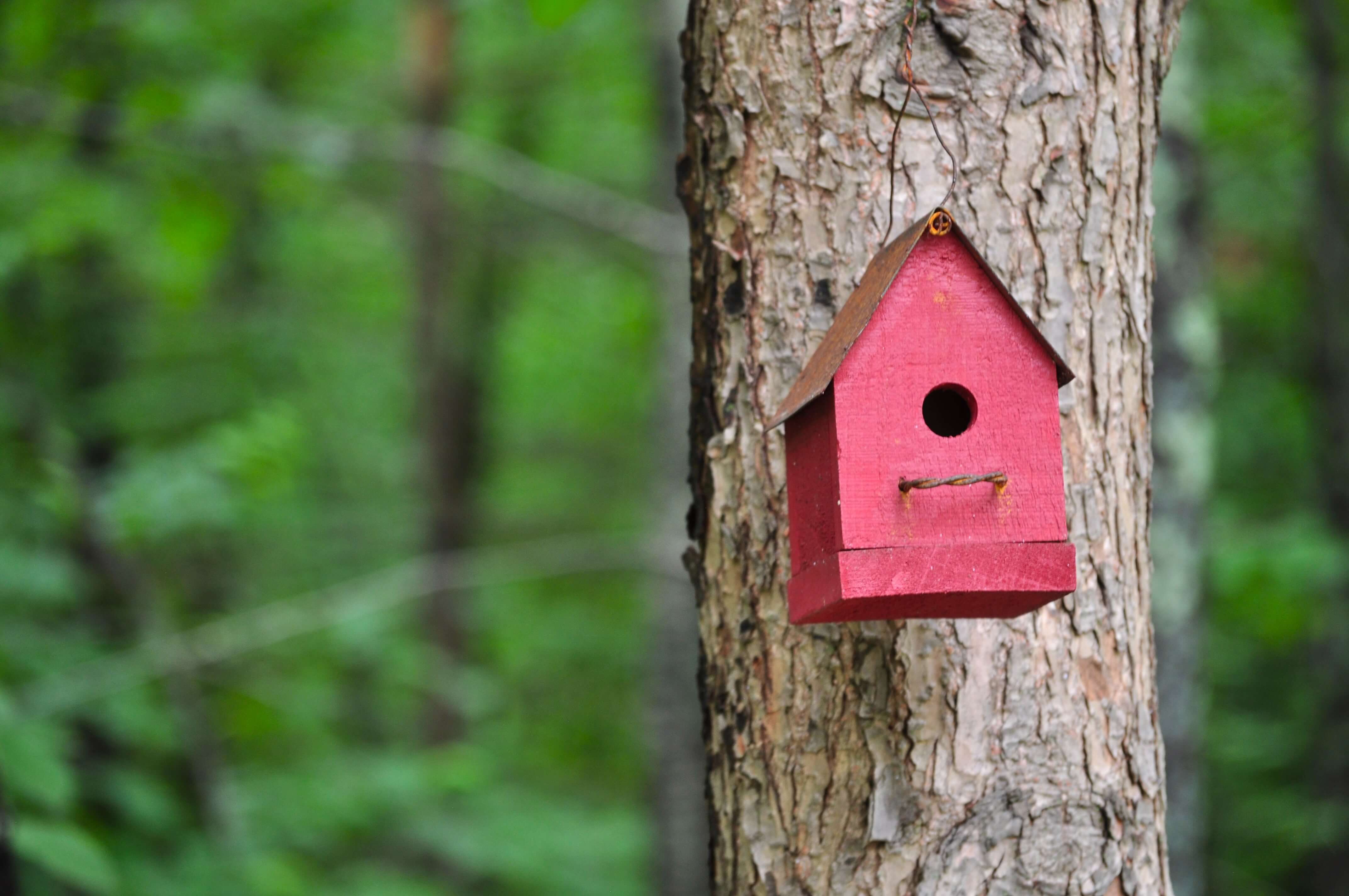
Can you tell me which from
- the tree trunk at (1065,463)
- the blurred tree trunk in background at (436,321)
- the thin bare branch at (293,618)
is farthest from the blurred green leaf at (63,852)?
the blurred tree trunk in background at (436,321)

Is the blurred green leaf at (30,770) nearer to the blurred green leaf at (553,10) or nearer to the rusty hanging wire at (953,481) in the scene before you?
the blurred green leaf at (553,10)

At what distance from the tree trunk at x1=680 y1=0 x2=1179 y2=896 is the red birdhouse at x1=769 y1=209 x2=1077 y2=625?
140 millimetres

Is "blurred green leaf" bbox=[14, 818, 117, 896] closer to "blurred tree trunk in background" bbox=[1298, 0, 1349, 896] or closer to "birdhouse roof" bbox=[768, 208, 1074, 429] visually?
"birdhouse roof" bbox=[768, 208, 1074, 429]

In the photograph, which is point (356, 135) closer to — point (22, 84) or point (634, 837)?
point (22, 84)

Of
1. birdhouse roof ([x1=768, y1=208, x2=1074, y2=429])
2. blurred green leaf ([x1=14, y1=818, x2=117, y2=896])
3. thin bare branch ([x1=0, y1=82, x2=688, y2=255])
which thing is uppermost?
thin bare branch ([x1=0, y1=82, x2=688, y2=255])

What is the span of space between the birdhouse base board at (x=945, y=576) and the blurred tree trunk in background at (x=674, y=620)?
3.37 m

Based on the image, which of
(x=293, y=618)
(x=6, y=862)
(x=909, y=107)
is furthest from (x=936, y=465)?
(x=293, y=618)

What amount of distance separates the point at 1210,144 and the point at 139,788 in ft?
21.7

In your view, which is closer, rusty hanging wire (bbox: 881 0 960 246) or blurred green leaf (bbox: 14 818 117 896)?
rusty hanging wire (bbox: 881 0 960 246)

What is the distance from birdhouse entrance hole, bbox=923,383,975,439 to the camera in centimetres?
163

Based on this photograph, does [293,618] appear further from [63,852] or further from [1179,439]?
[1179,439]

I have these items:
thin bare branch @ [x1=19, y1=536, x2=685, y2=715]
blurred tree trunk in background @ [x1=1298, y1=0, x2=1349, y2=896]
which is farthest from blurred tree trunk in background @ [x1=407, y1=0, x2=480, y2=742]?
blurred tree trunk in background @ [x1=1298, y1=0, x2=1349, y2=896]

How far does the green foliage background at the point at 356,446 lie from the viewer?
4.16 m

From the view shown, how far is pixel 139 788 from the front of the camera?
4102 millimetres
